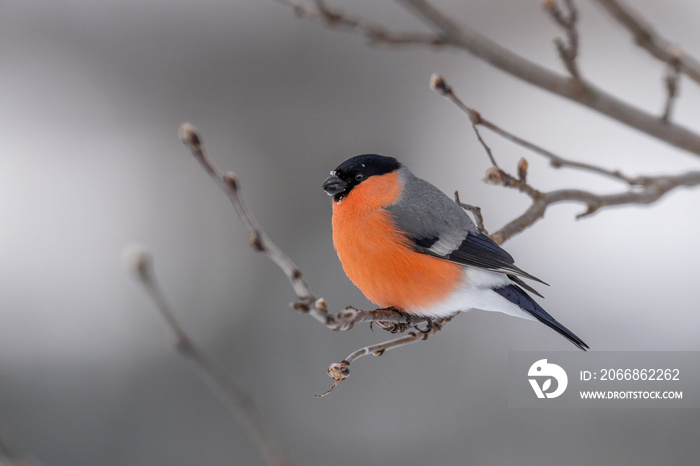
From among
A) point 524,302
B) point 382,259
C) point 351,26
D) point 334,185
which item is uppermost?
point 334,185

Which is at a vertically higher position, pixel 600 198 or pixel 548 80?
pixel 548 80

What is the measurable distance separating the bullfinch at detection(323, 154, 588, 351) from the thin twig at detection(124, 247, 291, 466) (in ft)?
4.60

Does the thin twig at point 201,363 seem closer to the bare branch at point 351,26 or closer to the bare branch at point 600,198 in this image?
the bare branch at point 351,26

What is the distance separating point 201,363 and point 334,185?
1.53m

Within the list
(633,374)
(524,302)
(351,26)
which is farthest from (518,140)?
(633,374)

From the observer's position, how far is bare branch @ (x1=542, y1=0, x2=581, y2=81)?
3.52 ft

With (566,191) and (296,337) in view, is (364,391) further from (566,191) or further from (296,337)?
(566,191)

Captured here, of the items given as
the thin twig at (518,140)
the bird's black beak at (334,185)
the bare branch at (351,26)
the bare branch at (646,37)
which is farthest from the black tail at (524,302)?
the bare branch at (351,26)

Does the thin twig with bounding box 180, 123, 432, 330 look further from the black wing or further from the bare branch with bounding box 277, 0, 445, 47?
the black wing

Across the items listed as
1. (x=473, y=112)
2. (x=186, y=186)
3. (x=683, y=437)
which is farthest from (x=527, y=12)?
(x=473, y=112)

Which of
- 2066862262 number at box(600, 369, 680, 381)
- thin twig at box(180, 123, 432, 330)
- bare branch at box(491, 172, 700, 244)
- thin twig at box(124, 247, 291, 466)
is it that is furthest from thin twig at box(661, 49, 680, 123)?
2066862262 number at box(600, 369, 680, 381)

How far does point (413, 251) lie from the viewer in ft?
7.49

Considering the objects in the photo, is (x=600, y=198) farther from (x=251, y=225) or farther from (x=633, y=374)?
(x=633, y=374)

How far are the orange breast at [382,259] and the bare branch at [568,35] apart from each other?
121 cm
